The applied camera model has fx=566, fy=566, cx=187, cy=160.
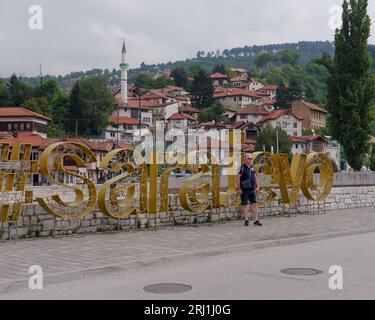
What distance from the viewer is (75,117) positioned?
10538 cm

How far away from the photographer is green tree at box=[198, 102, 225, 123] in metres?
132

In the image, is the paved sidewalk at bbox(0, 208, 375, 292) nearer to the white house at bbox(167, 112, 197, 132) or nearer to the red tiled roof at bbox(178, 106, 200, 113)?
the white house at bbox(167, 112, 197, 132)

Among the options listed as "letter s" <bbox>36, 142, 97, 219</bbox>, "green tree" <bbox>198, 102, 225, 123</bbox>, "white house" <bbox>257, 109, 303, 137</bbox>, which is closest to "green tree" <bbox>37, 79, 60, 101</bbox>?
"green tree" <bbox>198, 102, 225, 123</bbox>

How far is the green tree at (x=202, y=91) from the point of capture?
14062cm

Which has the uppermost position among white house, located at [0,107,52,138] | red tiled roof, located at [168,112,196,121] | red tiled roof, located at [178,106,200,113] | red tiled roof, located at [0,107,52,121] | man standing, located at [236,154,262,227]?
red tiled roof, located at [178,106,200,113]

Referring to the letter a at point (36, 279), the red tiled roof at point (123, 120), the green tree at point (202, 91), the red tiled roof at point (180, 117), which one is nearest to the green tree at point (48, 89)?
the red tiled roof at point (123, 120)

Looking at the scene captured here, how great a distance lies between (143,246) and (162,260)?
5.21 ft

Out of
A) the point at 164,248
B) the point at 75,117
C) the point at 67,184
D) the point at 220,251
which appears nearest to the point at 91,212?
the point at 67,184

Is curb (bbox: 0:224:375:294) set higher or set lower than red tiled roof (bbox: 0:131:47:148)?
lower

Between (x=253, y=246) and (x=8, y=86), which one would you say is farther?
(x=8, y=86)

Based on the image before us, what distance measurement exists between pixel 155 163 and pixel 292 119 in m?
119

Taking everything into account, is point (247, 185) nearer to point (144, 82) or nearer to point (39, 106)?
point (39, 106)

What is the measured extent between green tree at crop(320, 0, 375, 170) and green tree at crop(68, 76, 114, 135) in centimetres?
7260
